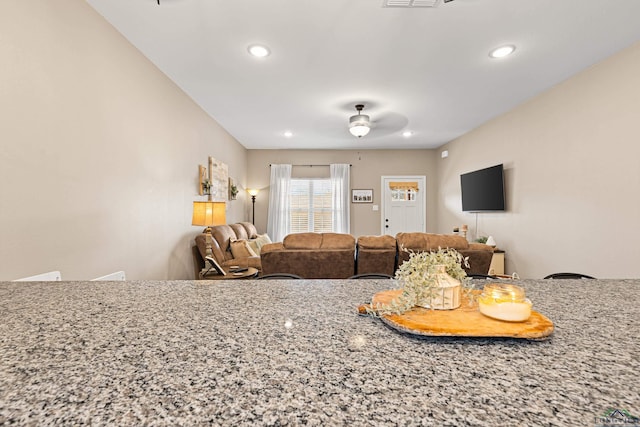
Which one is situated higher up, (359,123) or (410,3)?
(410,3)

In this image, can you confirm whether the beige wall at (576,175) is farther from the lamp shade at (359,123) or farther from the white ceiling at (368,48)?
the lamp shade at (359,123)

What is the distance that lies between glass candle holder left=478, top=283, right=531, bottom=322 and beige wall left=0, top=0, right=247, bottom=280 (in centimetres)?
226

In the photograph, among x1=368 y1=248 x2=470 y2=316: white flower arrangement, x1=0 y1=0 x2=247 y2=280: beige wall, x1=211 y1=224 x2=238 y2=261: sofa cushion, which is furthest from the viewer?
x1=211 y1=224 x2=238 y2=261: sofa cushion

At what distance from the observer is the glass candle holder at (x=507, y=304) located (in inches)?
27.3

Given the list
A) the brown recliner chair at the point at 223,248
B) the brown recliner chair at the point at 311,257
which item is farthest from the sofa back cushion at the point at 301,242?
the brown recliner chair at the point at 223,248

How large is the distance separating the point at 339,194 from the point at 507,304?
6.16 metres

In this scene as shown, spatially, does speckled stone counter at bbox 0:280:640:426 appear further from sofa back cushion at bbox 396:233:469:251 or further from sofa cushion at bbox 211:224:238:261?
sofa cushion at bbox 211:224:238:261

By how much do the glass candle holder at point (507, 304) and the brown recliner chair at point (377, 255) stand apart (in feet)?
6.78

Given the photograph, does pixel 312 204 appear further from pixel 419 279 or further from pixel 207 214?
pixel 419 279

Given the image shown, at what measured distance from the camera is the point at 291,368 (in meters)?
0.53

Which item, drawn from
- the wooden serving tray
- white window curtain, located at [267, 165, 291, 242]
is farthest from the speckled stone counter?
white window curtain, located at [267, 165, 291, 242]

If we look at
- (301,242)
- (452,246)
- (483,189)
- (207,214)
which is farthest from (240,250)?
(483,189)

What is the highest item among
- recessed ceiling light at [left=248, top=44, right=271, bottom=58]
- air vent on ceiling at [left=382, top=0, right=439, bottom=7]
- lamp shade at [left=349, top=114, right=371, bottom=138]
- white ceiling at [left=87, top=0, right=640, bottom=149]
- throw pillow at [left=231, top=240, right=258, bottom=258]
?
white ceiling at [left=87, top=0, right=640, bottom=149]

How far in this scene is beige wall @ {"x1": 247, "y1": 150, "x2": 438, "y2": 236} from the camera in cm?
688
